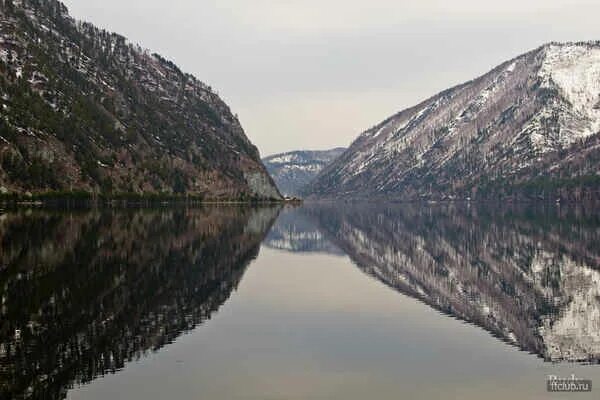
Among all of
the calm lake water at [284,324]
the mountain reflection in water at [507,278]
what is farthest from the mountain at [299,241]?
the calm lake water at [284,324]

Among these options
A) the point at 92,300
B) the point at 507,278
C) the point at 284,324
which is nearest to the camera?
the point at 284,324

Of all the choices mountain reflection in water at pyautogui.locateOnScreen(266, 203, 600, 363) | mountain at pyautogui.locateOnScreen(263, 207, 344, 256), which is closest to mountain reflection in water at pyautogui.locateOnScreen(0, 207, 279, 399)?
mountain at pyautogui.locateOnScreen(263, 207, 344, 256)

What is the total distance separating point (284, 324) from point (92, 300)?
13.5 m

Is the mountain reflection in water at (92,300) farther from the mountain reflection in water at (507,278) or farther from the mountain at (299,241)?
the mountain reflection in water at (507,278)

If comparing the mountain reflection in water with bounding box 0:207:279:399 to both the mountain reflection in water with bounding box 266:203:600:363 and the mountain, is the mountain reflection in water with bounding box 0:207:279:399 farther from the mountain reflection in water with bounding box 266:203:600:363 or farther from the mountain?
the mountain reflection in water with bounding box 266:203:600:363

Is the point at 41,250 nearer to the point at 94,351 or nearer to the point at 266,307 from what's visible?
the point at 266,307

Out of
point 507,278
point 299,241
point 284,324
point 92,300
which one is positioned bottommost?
point 507,278

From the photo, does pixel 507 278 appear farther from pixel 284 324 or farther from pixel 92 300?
pixel 92 300

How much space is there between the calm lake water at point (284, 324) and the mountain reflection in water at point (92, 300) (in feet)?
0.44

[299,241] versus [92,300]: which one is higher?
[92,300]

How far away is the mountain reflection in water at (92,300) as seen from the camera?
27.6m

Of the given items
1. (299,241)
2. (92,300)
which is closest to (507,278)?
(92,300)

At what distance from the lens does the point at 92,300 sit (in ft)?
138

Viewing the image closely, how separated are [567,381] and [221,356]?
16827 millimetres
